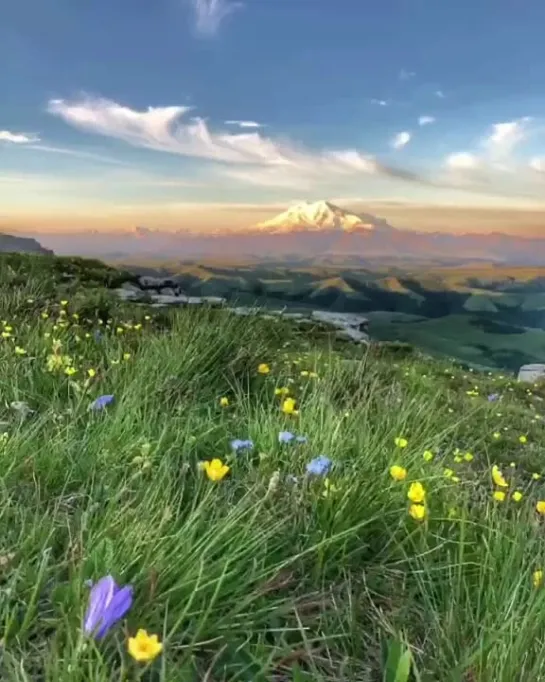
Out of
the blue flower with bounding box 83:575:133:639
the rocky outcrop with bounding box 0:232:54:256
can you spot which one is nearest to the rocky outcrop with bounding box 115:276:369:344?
the rocky outcrop with bounding box 0:232:54:256

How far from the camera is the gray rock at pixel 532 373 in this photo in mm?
10145

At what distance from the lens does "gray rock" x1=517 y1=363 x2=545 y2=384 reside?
10.1 meters

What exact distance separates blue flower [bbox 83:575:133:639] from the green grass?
0.07 ft

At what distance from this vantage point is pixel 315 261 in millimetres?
12578

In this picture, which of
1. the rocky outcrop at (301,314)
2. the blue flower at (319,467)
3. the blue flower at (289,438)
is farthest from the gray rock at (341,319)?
the blue flower at (319,467)

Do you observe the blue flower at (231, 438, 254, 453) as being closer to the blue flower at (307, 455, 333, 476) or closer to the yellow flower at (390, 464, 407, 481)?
the blue flower at (307, 455, 333, 476)

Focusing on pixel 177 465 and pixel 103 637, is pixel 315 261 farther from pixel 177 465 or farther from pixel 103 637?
pixel 103 637

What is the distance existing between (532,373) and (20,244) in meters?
9.58

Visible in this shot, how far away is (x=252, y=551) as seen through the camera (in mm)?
1224

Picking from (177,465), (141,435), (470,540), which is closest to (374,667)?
(470,540)

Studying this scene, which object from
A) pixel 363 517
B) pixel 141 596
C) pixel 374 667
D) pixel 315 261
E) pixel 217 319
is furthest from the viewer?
pixel 315 261

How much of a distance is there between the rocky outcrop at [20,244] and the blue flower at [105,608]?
12.8 meters

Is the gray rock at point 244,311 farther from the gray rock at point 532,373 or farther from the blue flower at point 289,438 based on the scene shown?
the gray rock at point 532,373

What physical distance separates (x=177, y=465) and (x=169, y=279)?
446 inches
